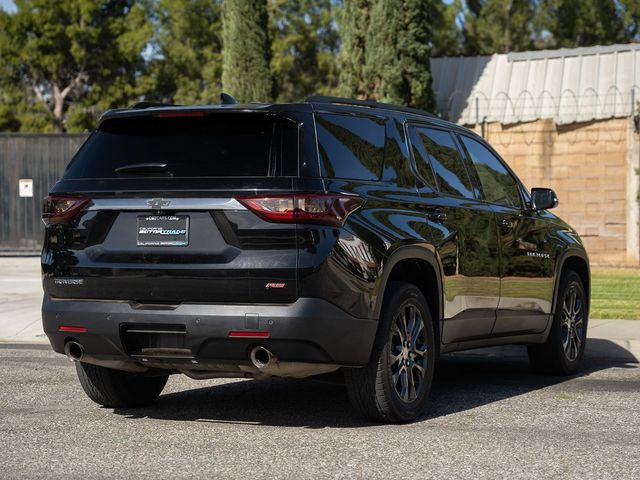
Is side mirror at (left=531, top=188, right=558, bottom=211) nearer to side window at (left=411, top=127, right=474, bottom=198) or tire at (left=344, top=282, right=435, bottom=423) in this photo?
side window at (left=411, top=127, right=474, bottom=198)

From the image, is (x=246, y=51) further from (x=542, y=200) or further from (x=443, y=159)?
(x=443, y=159)

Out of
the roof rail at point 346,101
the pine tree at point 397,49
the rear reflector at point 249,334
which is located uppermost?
the pine tree at point 397,49

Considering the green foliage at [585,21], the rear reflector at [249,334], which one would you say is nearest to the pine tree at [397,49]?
the rear reflector at [249,334]

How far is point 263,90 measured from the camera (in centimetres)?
2680

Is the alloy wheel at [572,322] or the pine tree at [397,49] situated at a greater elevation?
the pine tree at [397,49]

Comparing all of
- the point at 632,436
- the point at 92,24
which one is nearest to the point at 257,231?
the point at 632,436

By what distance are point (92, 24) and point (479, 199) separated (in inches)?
2063

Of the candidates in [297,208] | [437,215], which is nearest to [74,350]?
[297,208]

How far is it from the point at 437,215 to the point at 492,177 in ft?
4.87

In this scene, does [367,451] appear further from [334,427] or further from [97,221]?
[97,221]

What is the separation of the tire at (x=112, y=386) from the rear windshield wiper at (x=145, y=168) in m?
1.41

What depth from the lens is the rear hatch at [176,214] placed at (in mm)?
6824

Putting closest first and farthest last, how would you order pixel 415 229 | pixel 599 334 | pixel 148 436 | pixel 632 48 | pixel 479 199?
pixel 148 436 < pixel 415 229 < pixel 479 199 < pixel 599 334 < pixel 632 48

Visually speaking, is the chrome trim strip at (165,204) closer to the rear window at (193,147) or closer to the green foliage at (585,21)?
the rear window at (193,147)
